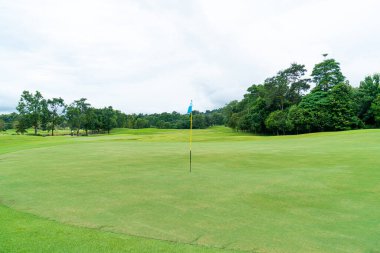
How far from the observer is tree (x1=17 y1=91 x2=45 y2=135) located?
7867 centimetres

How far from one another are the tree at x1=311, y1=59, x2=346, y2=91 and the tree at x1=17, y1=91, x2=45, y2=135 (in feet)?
263

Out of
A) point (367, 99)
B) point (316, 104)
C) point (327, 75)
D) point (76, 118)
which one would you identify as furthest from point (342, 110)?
point (76, 118)

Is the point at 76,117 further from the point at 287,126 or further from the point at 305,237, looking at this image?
the point at 305,237

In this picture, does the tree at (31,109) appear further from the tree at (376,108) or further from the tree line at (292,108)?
the tree at (376,108)

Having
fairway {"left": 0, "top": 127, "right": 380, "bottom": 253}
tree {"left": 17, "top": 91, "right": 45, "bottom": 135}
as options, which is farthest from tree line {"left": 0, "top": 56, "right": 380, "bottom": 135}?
fairway {"left": 0, "top": 127, "right": 380, "bottom": 253}

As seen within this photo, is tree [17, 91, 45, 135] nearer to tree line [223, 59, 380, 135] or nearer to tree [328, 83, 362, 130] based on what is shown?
tree line [223, 59, 380, 135]

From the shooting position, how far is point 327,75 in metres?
61.8

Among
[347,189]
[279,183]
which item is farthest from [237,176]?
[347,189]

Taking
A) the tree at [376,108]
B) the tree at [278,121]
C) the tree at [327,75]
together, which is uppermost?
the tree at [327,75]

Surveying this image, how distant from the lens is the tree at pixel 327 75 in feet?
200

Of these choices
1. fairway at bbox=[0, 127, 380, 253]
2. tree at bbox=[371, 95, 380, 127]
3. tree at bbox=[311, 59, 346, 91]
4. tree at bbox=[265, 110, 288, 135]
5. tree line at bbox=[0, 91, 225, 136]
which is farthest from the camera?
tree line at bbox=[0, 91, 225, 136]

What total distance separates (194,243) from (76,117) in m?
94.4

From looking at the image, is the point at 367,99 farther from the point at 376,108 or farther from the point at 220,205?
the point at 220,205

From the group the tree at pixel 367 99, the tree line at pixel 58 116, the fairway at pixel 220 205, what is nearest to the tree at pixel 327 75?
the tree at pixel 367 99
